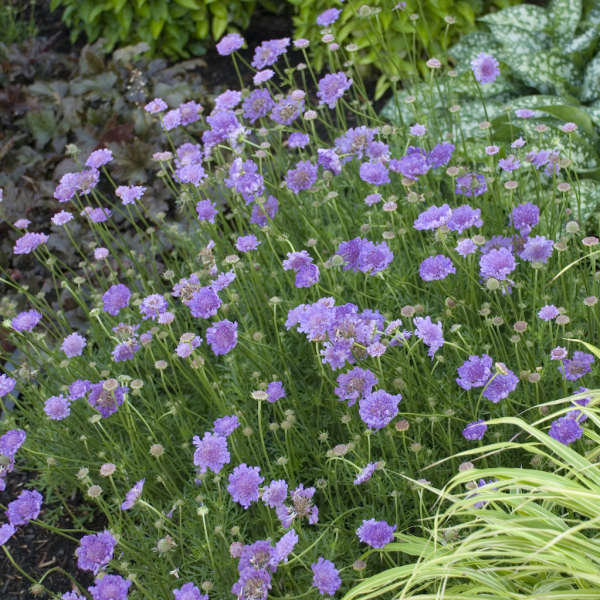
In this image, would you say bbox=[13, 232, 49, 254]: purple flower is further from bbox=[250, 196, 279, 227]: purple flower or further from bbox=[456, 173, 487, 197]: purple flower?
bbox=[456, 173, 487, 197]: purple flower

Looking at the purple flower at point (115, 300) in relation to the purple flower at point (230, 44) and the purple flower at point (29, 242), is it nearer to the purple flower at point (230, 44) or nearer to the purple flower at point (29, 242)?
the purple flower at point (29, 242)

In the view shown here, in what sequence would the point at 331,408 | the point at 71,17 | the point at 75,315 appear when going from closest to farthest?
the point at 331,408
the point at 75,315
the point at 71,17

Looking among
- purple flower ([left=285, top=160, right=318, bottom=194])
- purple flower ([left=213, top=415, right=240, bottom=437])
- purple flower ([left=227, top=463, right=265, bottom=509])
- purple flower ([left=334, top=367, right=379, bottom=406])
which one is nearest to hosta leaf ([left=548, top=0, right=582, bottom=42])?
purple flower ([left=285, top=160, right=318, bottom=194])

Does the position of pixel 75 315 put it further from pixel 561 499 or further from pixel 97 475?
pixel 561 499

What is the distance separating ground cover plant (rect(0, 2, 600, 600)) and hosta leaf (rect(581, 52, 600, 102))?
0.41 metres

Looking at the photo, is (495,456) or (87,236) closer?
(495,456)

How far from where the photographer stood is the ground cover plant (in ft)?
6.16

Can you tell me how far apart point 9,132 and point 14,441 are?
94.4 inches

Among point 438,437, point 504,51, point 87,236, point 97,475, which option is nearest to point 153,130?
point 87,236

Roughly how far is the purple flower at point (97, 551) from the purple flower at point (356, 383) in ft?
2.06


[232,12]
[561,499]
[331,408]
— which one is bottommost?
[331,408]

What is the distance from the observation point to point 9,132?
4078mm

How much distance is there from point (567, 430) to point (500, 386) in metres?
0.18

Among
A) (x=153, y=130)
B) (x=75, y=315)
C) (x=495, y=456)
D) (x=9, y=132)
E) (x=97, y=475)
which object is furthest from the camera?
(x=9, y=132)
